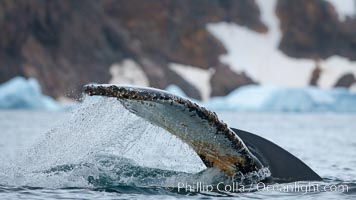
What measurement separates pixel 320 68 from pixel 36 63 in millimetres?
25394

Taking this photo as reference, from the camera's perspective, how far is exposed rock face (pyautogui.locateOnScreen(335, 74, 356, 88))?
66019 mm

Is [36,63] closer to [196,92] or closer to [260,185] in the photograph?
A: [196,92]

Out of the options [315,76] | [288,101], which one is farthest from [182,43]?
[288,101]

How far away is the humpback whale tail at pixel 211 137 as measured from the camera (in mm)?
6023

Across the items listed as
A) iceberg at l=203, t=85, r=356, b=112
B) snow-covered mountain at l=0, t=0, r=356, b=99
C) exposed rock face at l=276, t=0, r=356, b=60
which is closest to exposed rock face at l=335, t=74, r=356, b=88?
snow-covered mountain at l=0, t=0, r=356, b=99

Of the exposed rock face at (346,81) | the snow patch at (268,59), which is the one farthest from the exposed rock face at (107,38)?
the exposed rock face at (346,81)

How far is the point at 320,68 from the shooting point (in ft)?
225

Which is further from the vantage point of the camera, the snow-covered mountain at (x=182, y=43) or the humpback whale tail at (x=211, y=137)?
the snow-covered mountain at (x=182, y=43)

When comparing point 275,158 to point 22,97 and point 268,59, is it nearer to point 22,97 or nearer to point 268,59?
point 22,97

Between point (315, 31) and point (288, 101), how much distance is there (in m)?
24.1

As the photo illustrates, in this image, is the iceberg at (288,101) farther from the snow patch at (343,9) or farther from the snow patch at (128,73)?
the snow patch at (343,9)

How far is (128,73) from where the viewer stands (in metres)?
60.0

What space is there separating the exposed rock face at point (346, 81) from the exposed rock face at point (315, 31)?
3994 mm

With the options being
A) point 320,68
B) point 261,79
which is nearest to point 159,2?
point 261,79
